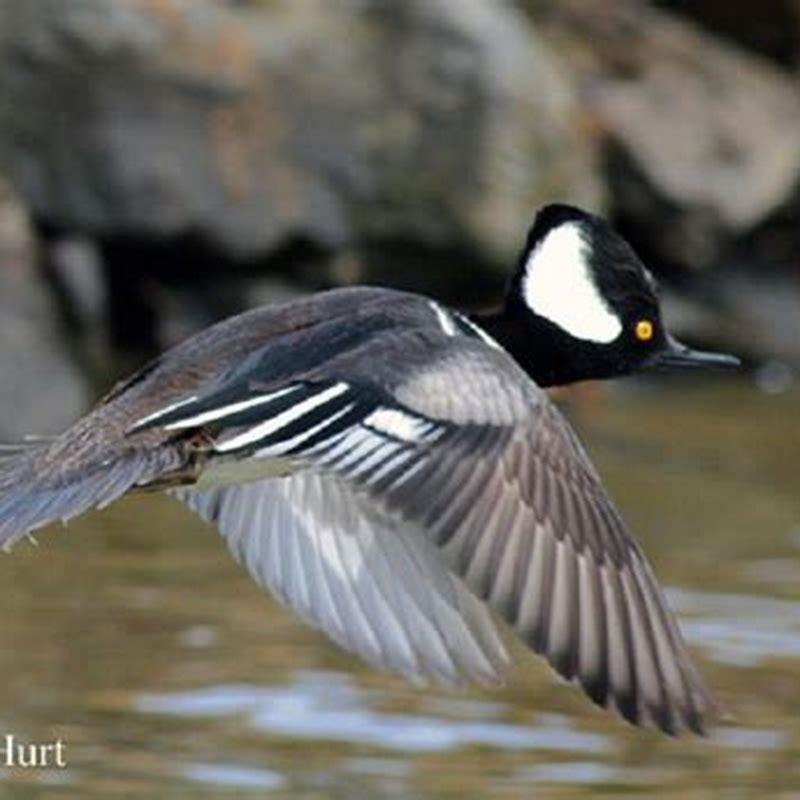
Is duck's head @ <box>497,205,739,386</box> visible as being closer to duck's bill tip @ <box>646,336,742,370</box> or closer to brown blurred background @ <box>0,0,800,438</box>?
duck's bill tip @ <box>646,336,742,370</box>

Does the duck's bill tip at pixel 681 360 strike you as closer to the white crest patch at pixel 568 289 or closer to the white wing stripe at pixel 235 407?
the white crest patch at pixel 568 289

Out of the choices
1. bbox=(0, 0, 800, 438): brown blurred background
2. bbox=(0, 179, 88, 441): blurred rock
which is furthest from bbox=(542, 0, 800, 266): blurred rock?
bbox=(0, 179, 88, 441): blurred rock

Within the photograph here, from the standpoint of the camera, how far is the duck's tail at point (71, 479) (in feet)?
18.1

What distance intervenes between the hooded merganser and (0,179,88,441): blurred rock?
12.1ft

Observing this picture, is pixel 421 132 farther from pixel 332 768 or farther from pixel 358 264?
pixel 332 768

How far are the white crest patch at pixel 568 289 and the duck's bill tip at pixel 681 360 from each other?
148 millimetres

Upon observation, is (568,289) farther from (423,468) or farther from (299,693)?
(299,693)

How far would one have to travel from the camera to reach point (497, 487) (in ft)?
17.3

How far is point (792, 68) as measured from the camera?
44.4 ft

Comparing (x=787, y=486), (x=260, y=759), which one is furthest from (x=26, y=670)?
(x=787, y=486)

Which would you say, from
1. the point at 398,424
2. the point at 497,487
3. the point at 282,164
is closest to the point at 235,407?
the point at 398,424

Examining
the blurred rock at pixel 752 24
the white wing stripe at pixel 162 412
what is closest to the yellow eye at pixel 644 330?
the white wing stripe at pixel 162 412

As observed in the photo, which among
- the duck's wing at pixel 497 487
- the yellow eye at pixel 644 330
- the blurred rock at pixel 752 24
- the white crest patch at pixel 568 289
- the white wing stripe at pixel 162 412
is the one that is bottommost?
the duck's wing at pixel 497 487

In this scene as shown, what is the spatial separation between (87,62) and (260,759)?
4.87 metres
